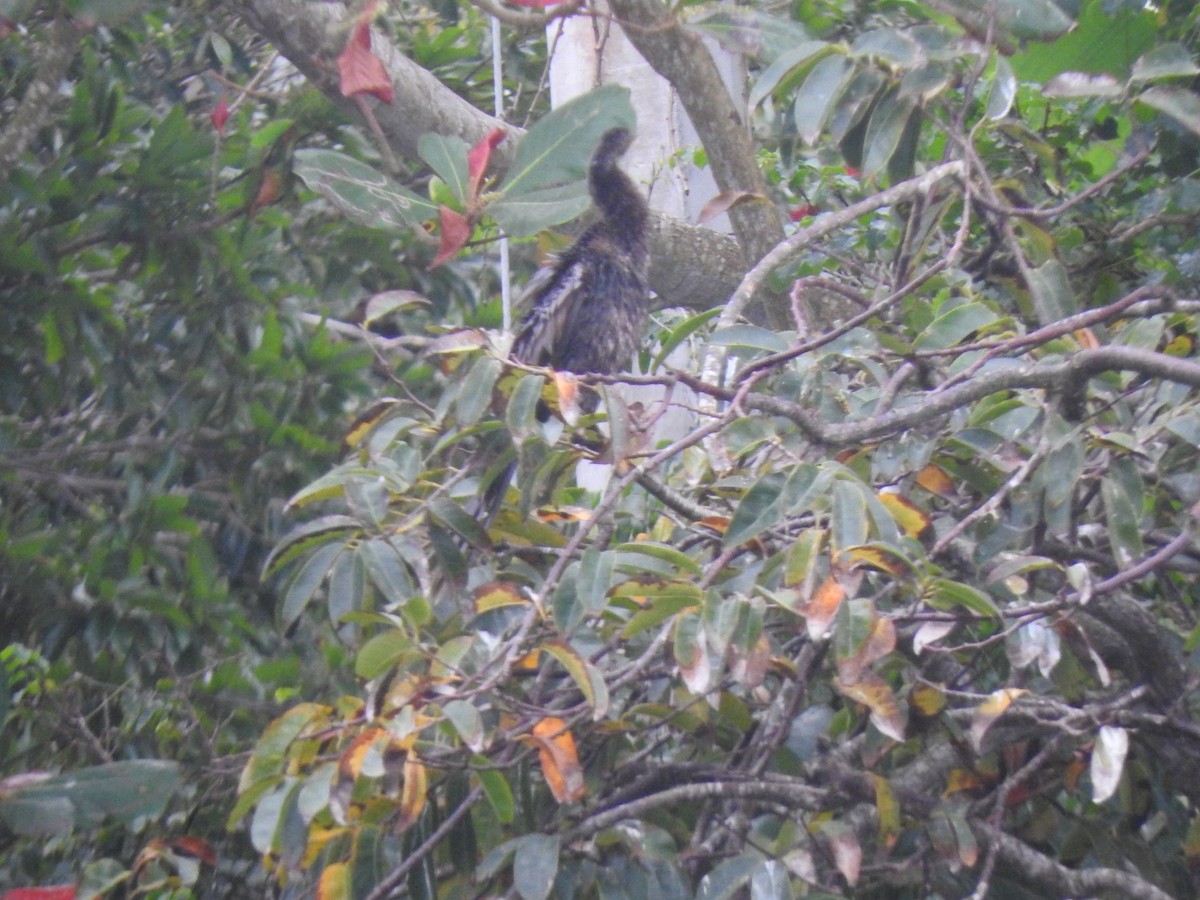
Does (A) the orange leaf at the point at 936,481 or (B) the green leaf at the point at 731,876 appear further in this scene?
(A) the orange leaf at the point at 936,481

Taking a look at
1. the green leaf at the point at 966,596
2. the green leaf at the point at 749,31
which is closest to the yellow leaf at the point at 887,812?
the green leaf at the point at 966,596

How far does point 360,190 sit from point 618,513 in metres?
0.71

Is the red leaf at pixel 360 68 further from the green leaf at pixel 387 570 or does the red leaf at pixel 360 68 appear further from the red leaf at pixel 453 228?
the green leaf at pixel 387 570

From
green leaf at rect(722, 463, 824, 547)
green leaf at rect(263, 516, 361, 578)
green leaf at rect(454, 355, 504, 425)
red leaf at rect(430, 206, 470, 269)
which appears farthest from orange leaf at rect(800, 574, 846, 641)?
red leaf at rect(430, 206, 470, 269)

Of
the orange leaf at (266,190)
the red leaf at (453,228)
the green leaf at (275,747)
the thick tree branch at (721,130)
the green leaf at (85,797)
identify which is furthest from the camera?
the thick tree branch at (721,130)

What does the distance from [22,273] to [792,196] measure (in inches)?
82.3

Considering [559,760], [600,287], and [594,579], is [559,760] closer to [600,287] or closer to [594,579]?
[594,579]

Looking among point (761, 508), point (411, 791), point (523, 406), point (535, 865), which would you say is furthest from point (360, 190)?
point (535, 865)

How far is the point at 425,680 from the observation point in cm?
135

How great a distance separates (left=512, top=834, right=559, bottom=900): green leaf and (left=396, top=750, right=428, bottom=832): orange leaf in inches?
5.0

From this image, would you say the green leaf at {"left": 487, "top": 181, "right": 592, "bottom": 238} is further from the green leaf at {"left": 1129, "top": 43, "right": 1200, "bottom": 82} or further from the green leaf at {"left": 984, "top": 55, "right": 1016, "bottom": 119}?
the green leaf at {"left": 1129, "top": 43, "right": 1200, "bottom": 82}

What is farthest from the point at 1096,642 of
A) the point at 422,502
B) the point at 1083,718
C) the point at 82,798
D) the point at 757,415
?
the point at 82,798

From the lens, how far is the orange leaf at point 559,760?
4.12ft

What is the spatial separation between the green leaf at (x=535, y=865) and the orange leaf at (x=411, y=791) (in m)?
0.13
